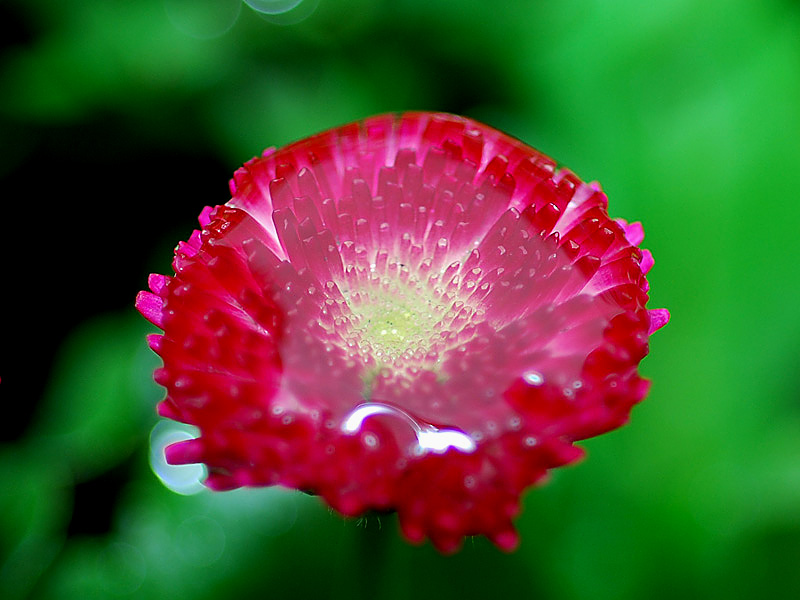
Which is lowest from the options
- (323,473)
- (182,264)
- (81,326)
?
(323,473)

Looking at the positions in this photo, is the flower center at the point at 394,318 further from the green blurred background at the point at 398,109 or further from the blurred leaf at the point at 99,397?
the blurred leaf at the point at 99,397

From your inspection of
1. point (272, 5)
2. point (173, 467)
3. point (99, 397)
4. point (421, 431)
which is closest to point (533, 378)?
point (421, 431)

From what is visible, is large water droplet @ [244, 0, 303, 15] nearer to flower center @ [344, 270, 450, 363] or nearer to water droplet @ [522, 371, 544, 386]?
flower center @ [344, 270, 450, 363]

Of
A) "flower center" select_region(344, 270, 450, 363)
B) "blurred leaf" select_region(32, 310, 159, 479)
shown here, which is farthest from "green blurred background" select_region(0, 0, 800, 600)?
"flower center" select_region(344, 270, 450, 363)

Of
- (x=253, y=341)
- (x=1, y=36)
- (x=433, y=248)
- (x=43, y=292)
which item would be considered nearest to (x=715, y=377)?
(x=433, y=248)

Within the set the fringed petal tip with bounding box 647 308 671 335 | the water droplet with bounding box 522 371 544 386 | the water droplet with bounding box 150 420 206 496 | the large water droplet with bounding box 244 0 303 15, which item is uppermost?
the large water droplet with bounding box 244 0 303 15

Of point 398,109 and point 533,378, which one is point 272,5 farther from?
point 533,378

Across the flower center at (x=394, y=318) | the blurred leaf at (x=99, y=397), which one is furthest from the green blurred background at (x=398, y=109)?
the flower center at (x=394, y=318)

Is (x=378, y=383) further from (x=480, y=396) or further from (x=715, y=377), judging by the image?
(x=715, y=377)
